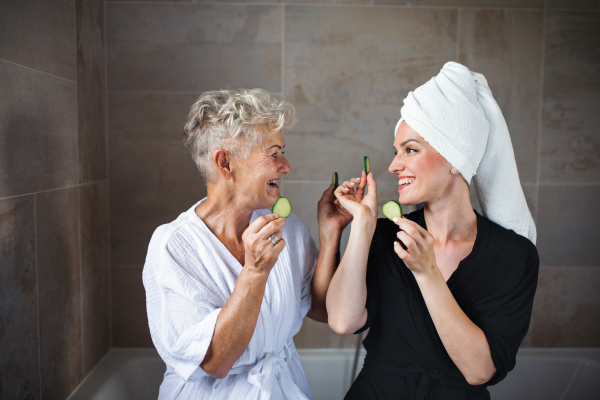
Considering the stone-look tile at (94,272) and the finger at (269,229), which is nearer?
the finger at (269,229)

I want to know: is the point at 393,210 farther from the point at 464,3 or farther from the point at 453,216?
the point at 464,3

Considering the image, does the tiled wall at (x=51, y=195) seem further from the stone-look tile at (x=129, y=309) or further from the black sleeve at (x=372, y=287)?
the black sleeve at (x=372, y=287)

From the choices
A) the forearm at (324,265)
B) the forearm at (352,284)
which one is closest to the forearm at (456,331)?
the forearm at (352,284)

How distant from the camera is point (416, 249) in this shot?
0.98m

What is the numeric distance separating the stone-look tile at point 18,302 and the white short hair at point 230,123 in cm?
53

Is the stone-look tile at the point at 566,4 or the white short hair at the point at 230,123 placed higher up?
the stone-look tile at the point at 566,4

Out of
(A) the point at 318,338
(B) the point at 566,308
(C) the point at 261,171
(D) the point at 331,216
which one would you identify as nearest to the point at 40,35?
(C) the point at 261,171

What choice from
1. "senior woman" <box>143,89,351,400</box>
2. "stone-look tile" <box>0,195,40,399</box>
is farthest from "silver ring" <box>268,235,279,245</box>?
"stone-look tile" <box>0,195,40,399</box>

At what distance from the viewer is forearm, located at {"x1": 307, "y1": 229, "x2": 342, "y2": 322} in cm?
129

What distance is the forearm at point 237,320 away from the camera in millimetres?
1053

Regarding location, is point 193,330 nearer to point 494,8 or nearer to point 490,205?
point 490,205

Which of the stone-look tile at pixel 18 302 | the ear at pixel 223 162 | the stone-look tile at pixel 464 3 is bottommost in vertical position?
the stone-look tile at pixel 18 302

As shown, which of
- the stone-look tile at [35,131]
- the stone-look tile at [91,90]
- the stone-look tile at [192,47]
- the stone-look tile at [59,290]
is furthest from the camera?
the stone-look tile at [192,47]

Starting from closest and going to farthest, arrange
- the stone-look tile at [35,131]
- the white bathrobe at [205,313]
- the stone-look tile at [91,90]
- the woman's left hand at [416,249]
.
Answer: the woman's left hand at [416,249]
the white bathrobe at [205,313]
the stone-look tile at [35,131]
the stone-look tile at [91,90]
